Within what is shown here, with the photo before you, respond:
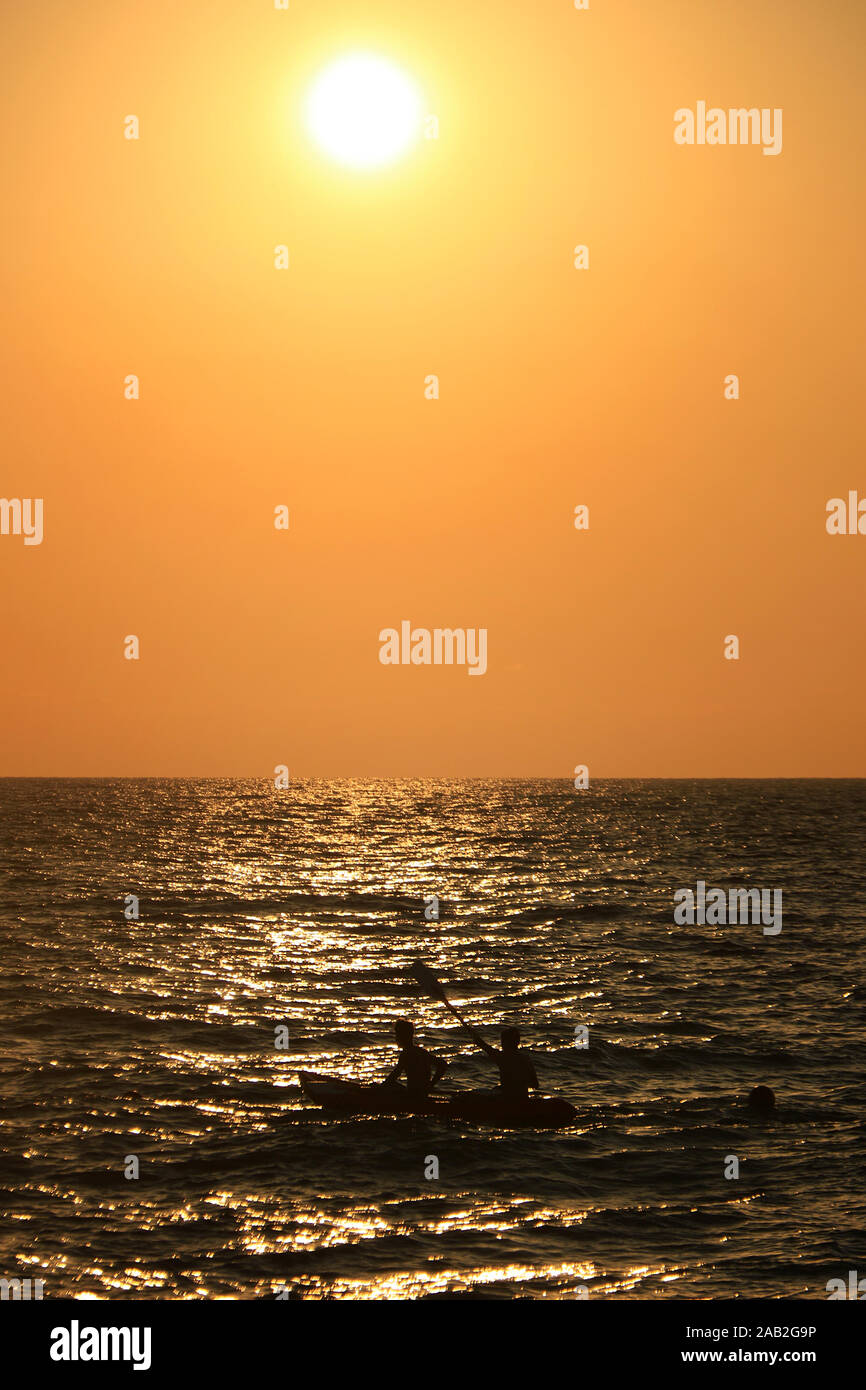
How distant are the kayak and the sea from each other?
0.32m

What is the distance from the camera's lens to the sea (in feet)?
65.2

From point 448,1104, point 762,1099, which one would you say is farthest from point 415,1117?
point 762,1099

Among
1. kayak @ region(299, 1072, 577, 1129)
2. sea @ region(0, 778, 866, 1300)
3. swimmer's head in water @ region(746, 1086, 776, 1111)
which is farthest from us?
swimmer's head in water @ region(746, 1086, 776, 1111)

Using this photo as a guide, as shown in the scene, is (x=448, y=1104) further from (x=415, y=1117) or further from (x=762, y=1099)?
(x=762, y=1099)

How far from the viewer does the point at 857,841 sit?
334 ft

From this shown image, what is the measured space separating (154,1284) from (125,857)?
75133mm

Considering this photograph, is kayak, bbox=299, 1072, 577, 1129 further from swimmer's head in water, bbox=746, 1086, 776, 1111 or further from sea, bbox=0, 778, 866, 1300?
swimmer's head in water, bbox=746, 1086, 776, 1111

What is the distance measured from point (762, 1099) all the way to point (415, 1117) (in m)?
7.77

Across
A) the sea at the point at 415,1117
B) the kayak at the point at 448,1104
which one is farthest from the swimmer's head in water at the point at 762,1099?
the kayak at the point at 448,1104

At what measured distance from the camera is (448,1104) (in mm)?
27094

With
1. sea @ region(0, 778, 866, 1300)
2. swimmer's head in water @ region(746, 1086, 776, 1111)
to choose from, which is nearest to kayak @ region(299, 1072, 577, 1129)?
sea @ region(0, 778, 866, 1300)

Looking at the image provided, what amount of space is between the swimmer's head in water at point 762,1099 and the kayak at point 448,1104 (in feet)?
13.6

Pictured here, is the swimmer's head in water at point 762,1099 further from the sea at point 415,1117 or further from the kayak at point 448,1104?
the kayak at point 448,1104
